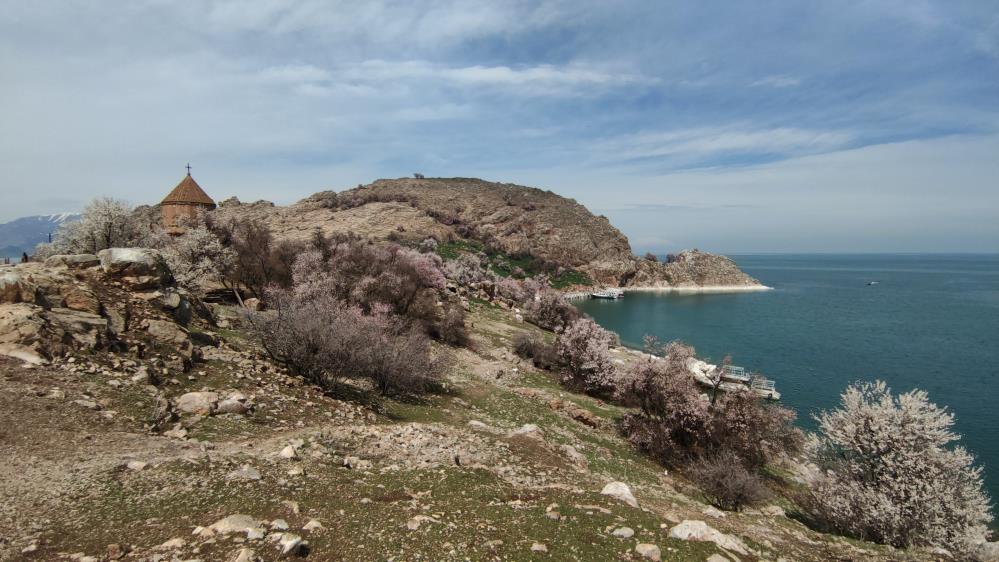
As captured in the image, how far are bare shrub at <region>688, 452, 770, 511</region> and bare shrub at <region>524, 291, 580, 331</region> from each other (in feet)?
103

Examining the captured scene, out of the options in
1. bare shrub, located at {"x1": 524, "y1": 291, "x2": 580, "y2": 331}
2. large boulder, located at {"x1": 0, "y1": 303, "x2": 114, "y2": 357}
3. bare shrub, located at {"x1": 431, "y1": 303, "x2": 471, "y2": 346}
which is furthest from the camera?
bare shrub, located at {"x1": 524, "y1": 291, "x2": 580, "y2": 331}

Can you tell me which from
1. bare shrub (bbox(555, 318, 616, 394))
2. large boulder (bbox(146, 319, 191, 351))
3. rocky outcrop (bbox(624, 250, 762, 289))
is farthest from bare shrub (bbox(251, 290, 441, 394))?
rocky outcrop (bbox(624, 250, 762, 289))

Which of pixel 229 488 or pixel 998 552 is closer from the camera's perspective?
pixel 229 488

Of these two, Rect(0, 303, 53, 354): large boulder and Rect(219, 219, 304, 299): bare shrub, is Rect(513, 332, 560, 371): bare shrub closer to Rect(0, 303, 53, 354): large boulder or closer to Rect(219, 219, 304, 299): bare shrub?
→ Rect(219, 219, 304, 299): bare shrub

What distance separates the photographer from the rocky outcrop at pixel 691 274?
413 ft

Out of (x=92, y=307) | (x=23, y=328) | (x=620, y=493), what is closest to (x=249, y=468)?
(x=23, y=328)

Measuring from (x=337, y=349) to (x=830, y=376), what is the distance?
44.8 m

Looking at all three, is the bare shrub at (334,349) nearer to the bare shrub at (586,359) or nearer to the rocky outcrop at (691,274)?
the bare shrub at (586,359)

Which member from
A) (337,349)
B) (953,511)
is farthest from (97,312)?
(953,511)

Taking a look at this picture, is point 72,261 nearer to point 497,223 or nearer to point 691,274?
point 497,223

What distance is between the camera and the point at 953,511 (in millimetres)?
11531

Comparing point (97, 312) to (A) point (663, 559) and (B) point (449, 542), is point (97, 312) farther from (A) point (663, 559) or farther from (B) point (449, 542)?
(A) point (663, 559)

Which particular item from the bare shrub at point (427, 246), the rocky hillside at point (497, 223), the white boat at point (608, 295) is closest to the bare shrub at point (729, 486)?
the bare shrub at point (427, 246)

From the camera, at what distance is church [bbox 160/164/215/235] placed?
132ft
